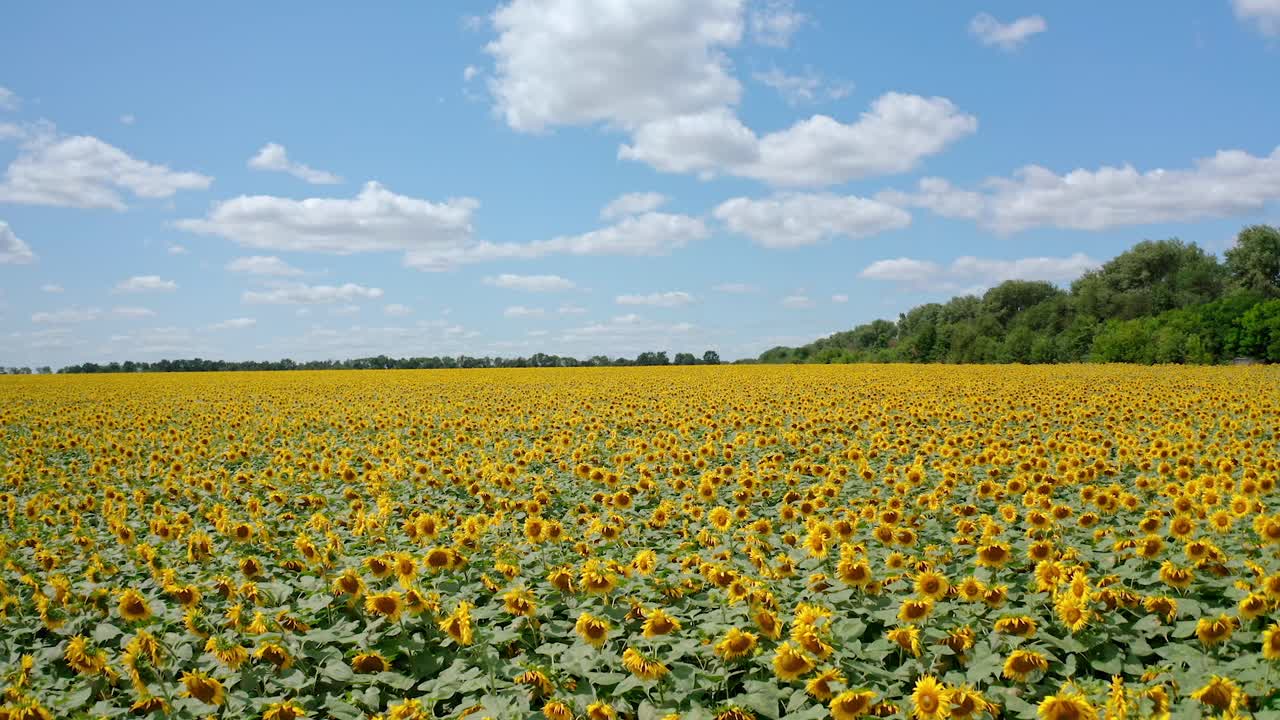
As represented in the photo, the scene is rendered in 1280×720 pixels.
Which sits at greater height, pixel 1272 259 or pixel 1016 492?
pixel 1272 259

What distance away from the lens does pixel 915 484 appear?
8.36 meters

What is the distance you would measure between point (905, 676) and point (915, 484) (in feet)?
14.8

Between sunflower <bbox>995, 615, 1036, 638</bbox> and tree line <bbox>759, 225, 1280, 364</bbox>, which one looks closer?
sunflower <bbox>995, 615, 1036, 638</bbox>

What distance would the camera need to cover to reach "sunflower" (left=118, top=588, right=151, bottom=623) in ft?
16.1

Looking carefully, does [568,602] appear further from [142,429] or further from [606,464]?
[142,429]

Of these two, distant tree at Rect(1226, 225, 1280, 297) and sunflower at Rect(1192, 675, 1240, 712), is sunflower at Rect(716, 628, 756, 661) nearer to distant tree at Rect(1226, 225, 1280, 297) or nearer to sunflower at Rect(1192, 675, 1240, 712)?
sunflower at Rect(1192, 675, 1240, 712)

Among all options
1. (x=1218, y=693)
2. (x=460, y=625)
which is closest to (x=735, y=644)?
(x=460, y=625)

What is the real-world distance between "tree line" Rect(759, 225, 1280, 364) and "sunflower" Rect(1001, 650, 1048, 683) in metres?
55.4

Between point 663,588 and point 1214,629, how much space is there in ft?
10.4

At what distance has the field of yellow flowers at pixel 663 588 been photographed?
4035 millimetres

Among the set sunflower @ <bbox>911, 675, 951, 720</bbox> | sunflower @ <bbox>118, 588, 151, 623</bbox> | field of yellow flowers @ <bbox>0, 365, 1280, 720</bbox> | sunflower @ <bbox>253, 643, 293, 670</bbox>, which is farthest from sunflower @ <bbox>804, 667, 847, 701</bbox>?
sunflower @ <bbox>118, 588, 151, 623</bbox>

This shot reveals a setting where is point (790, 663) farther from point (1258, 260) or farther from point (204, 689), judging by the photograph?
point (1258, 260)

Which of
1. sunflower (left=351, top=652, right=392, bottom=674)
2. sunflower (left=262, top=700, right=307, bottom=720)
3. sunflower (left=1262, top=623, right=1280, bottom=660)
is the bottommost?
sunflower (left=351, top=652, right=392, bottom=674)

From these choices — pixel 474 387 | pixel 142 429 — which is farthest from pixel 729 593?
pixel 474 387
